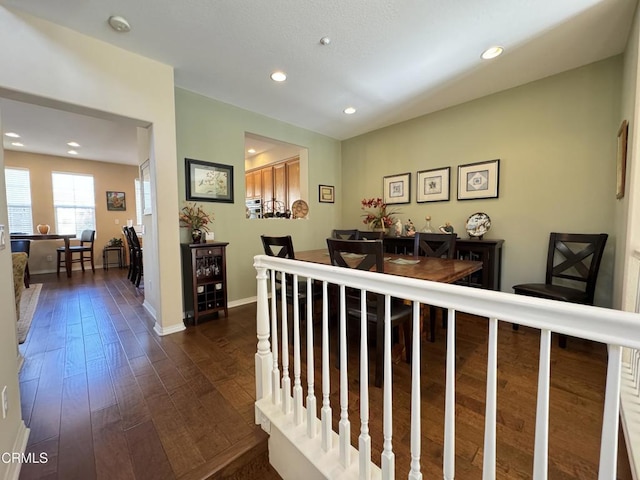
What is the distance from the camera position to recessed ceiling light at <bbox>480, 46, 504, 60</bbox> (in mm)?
2265

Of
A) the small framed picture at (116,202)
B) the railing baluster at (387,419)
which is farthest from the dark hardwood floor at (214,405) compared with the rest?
the small framed picture at (116,202)

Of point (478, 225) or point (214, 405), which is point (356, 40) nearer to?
point (478, 225)

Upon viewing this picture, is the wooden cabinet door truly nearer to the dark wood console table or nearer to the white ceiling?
the white ceiling

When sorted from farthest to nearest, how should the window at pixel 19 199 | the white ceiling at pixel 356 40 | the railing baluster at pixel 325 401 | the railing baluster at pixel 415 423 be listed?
1. the window at pixel 19 199
2. the white ceiling at pixel 356 40
3. the railing baluster at pixel 325 401
4. the railing baluster at pixel 415 423

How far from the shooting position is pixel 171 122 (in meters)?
2.55

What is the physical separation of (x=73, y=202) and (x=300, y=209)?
5430mm

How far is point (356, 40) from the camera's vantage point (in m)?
2.15

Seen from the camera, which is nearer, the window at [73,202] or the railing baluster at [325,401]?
the railing baluster at [325,401]

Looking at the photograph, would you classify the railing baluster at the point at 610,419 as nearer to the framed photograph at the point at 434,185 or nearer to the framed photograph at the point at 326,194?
the framed photograph at the point at 434,185

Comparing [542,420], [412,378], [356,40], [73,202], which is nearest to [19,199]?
[73,202]

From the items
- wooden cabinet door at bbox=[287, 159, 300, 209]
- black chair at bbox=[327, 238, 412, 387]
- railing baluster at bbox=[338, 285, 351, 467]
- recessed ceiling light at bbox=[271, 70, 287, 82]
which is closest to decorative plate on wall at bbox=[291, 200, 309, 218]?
wooden cabinet door at bbox=[287, 159, 300, 209]

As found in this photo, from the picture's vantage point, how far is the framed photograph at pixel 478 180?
313cm

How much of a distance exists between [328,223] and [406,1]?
3.21 meters

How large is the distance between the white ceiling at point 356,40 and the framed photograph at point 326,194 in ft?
5.19
